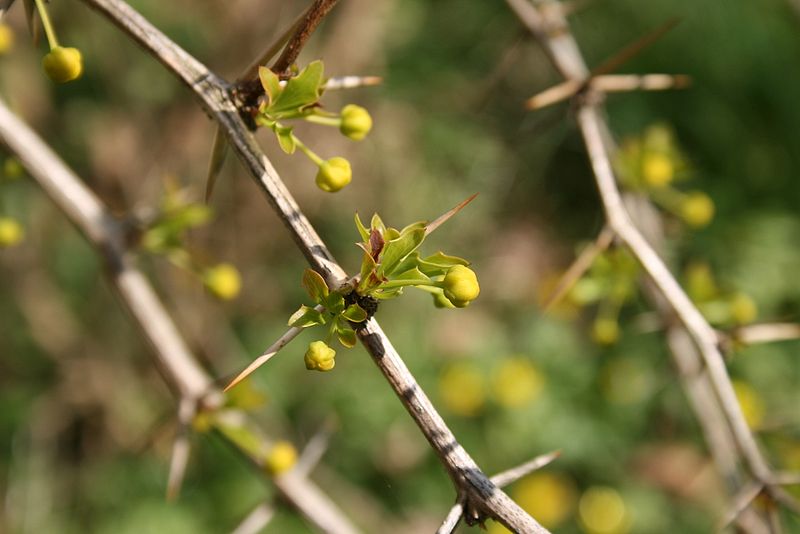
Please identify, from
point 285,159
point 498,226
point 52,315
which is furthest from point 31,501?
point 498,226

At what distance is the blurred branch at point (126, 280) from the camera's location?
173 centimetres

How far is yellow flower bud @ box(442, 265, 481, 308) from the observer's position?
1.03 metres

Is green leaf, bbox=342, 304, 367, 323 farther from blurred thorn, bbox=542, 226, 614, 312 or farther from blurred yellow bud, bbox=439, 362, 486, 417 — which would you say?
blurred yellow bud, bbox=439, 362, 486, 417

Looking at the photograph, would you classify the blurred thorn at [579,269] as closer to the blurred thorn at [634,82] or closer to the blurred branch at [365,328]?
the blurred thorn at [634,82]

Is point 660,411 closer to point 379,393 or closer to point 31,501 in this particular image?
point 379,393

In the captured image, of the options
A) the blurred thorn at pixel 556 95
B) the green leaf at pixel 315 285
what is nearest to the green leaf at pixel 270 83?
the green leaf at pixel 315 285

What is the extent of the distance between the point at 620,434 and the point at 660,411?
30cm

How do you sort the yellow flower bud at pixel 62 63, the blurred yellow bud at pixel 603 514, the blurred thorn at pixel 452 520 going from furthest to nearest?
the blurred yellow bud at pixel 603 514 < the yellow flower bud at pixel 62 63 < the blurred thorn at pixel 452 520

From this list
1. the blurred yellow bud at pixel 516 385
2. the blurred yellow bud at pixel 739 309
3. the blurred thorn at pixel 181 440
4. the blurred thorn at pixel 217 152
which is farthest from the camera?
the blurred yellow bud at pixel 516 385

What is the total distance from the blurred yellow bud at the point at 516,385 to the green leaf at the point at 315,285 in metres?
2.71

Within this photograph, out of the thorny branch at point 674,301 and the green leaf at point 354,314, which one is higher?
the green leaf at point 354,314

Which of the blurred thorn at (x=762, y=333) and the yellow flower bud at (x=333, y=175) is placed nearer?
the yellow flower bud at (x=333, y=175)

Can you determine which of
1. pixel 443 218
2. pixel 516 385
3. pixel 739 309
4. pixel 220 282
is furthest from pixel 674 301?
pixel 516 385

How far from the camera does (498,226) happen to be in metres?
4.65
